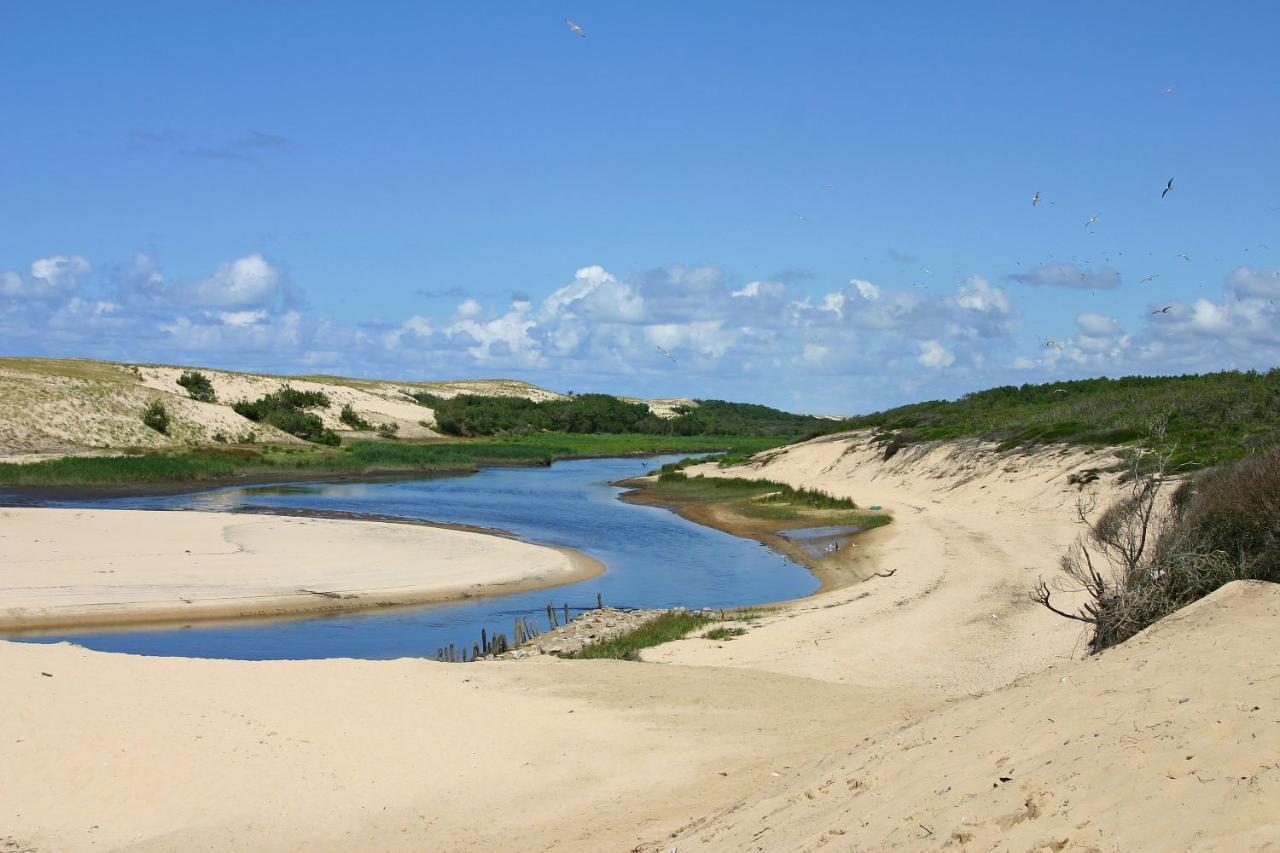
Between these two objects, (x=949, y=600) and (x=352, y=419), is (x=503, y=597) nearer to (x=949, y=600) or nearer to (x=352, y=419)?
(x=949, y=600)

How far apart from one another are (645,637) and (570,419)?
10493cm

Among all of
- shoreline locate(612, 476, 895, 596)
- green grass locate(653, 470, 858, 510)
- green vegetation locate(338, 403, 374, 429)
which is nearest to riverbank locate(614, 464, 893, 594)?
shoreline locate(612, 476, 895, 596)

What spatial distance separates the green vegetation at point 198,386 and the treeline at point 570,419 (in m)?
21.5

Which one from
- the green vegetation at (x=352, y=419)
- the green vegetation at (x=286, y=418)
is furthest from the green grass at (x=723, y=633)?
the green vegetation at (x=352, y=419)

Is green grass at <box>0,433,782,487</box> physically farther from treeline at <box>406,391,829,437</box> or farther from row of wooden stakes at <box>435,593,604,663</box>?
Result: row of wooden stakes at <box>435,593,604,663</box>

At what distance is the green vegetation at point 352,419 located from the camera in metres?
97.7

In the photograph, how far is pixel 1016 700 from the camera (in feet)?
27.6

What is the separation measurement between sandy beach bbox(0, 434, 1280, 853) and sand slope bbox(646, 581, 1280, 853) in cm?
2

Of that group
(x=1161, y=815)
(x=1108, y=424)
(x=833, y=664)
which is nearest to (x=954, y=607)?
(x=833, y=664)

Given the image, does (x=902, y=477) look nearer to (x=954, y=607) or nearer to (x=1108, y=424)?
(x=1108, y=424)

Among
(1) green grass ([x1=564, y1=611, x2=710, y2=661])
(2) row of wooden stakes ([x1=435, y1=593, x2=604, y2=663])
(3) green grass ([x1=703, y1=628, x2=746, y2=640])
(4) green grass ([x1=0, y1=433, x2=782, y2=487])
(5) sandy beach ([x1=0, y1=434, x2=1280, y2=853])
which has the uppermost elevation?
(4) green grass ([x1=0, y1=433, x2=782, y2=487])

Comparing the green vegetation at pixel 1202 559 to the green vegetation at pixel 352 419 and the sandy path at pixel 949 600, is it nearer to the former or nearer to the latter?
the sandy path at pixel 949 600

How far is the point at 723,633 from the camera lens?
18922 mm

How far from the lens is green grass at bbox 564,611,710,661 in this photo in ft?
56.9
